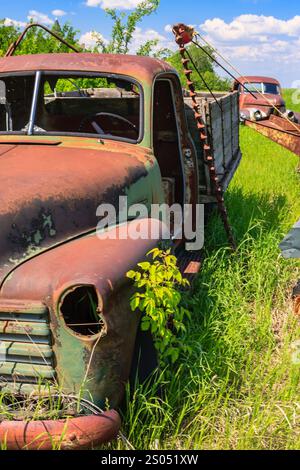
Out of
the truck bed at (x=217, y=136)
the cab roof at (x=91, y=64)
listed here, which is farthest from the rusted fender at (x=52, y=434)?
the truck bed at (x=217, y=136)

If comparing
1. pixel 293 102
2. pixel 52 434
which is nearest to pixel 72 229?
pixel 52 434

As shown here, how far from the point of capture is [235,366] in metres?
3.28

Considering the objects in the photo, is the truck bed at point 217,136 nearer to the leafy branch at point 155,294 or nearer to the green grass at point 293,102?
the green grass at point 293,102

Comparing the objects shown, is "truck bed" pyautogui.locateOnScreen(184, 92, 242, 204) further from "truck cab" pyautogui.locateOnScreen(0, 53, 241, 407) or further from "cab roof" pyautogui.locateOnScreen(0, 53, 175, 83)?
"cab roof" pyautogui.locateOnScreen(0, 53, 175, 83)

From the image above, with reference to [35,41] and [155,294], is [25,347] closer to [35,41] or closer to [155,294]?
[155,294]

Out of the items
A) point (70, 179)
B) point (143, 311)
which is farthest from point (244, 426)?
point (70, 179)

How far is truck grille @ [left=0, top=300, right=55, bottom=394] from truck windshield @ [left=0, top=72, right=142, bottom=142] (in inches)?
58.1

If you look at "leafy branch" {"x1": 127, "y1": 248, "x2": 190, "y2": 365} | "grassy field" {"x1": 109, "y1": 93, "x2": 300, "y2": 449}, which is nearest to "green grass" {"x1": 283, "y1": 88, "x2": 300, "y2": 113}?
"grassy field" {"x1": 109, "y1": 93, "x2": 300, "y2": 449}

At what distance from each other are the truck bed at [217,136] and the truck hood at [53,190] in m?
1.47

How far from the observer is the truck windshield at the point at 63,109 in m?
3.62

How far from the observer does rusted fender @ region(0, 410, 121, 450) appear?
214cm

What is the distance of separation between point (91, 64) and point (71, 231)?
1.37 metres

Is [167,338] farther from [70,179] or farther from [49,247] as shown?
[70,179]

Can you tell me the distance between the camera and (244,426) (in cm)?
264
